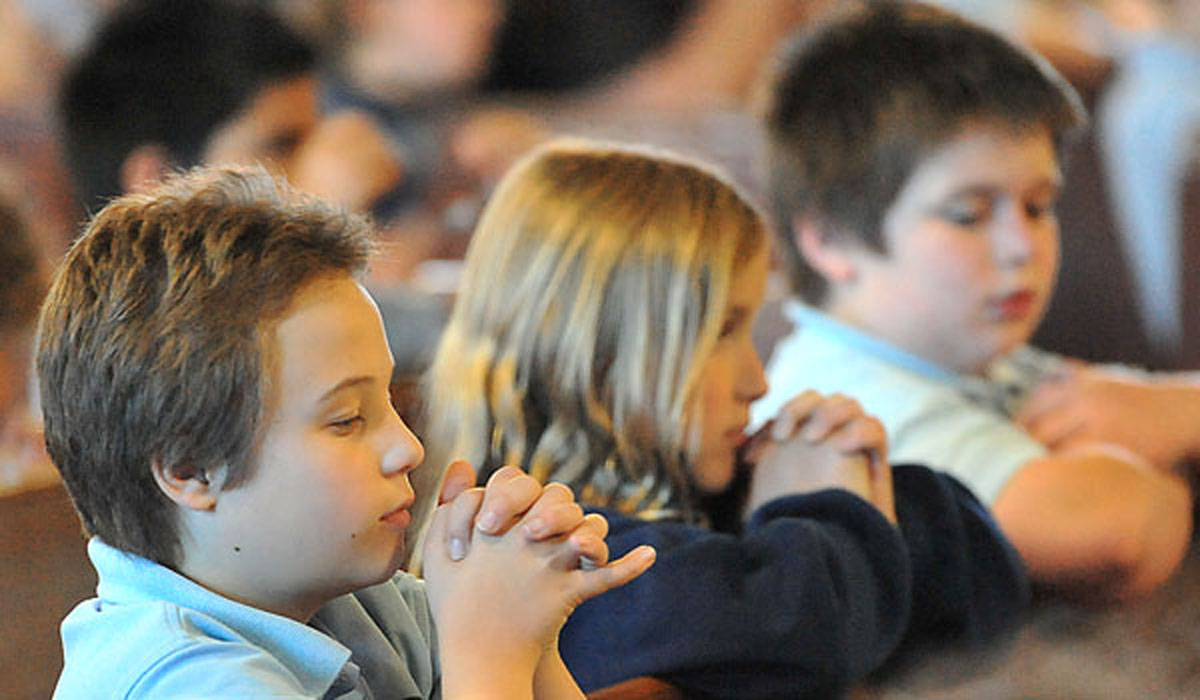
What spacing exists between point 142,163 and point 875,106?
102cm

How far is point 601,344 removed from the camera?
39.7 inches

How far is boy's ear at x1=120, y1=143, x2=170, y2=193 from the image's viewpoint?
2027 mm

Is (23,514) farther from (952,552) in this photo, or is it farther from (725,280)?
(952,552)

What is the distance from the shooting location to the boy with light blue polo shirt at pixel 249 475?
0.64 metres

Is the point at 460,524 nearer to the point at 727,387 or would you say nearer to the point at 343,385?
the point at 343,385

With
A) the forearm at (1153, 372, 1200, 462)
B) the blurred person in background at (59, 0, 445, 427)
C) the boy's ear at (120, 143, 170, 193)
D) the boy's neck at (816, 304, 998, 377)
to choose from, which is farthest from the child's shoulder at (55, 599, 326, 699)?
the blurred person in background at (59, 0, 445, 427)

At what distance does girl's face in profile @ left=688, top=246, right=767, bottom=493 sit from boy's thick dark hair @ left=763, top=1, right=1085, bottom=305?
1.33 ft

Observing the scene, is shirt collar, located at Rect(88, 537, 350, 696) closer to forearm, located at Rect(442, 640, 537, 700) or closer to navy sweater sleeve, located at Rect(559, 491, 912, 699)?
forearm, located at Rect(442, 640, 537, 700)

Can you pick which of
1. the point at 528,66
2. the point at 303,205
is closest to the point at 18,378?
the point at 303,205

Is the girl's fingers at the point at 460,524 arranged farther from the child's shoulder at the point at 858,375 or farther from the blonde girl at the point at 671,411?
the child's shoulder at the point at 858,375

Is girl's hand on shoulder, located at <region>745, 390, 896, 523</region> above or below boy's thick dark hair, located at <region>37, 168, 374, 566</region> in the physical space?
below

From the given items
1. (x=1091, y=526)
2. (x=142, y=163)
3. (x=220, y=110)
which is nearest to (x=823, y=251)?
(x=1091, y=526)

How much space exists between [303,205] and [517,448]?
0.33 m

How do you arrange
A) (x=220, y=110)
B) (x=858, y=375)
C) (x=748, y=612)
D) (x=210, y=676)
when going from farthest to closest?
(x=220, y=110)
(x=858, y=375)
(x=748, y=612)
(x=210, y=676)
